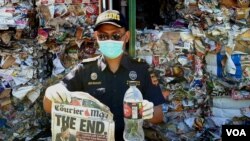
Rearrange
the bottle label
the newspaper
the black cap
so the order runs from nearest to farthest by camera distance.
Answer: the bottle label → the newspaper → the black cap

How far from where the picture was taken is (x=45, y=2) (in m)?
4.22

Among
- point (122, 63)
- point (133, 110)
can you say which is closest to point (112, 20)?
point (122, 63)

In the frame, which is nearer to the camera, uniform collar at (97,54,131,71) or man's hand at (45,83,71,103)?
man's hand at (45,83,71,103)

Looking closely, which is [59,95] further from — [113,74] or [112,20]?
[112,20]

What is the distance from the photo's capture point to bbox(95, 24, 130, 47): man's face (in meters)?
2.69

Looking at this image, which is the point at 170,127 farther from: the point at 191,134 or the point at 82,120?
the point at 82,120

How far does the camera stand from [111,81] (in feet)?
8.93

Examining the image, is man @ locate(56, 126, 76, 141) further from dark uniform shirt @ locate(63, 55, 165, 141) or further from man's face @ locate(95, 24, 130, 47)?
man's face @ locate(95, 24, 130, 47)

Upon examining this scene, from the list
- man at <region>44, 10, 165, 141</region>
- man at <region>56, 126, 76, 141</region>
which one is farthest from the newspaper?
A: man at <region>44, 10, 165, 141</region>

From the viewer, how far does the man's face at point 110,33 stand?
2689 millimetres

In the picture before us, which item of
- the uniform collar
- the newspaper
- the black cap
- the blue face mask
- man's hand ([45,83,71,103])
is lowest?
the newspaper

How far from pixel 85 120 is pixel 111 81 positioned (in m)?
0.36

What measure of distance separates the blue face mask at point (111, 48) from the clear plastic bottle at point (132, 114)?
Answer: 34 centimetres

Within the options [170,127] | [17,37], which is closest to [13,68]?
[17,37]
